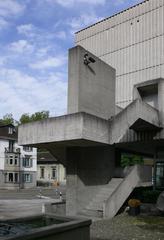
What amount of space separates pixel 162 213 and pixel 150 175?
17.6 feet

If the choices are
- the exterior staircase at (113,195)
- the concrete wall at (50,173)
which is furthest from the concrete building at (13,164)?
the exterior staircase at (113,195)

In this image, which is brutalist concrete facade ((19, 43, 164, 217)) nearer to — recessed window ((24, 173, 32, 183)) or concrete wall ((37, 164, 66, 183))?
recessed window ((24, 173, 32, 183))

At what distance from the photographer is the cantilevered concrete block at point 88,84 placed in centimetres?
2073

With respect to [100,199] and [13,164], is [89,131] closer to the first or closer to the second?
[100,199]

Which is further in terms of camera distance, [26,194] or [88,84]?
[26,194]

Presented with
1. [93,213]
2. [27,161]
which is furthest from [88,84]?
[27,161]

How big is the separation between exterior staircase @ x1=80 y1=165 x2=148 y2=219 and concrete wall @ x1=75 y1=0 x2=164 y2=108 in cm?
1451

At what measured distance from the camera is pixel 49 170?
82688mm

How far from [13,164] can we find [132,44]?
34.5 meters

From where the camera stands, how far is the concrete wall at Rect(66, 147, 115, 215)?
70.8 ft

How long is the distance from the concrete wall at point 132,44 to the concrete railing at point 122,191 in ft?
46.6

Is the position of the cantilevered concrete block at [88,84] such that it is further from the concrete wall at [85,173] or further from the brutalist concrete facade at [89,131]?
the concrete wall at [85,173]

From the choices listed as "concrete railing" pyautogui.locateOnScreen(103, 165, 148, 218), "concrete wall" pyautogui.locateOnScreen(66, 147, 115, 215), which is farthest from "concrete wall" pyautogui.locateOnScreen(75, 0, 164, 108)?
"concrete wall" pyautogui.locateOnScreen(66, 147, 115, 215)

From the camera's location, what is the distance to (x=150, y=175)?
25.3 m
